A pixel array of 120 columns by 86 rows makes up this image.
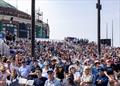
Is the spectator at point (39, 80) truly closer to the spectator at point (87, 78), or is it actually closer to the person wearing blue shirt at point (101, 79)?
the spectator at point (87, 78)

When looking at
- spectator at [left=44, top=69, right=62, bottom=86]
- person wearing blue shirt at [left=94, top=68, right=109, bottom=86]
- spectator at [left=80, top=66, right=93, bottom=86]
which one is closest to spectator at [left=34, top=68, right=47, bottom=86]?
spectator at [left=44, top=69, right=62, bottom=86]

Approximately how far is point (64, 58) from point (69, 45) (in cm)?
3428

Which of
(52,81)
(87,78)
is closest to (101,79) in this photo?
(87,78)

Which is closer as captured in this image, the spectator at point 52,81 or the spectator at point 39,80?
the spectator at point 52,81

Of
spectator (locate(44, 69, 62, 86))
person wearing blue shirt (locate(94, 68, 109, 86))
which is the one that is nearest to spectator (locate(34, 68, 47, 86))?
spectator (locate(44, 69, 62, 86))

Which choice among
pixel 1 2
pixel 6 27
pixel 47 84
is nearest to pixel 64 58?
pixel 47 84

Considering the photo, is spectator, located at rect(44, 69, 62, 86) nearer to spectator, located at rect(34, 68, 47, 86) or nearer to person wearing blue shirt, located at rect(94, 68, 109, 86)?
spectator, located at rect(34, 68, 47, 86)

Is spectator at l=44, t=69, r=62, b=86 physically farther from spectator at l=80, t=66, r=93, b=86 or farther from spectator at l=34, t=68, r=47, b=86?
spectator at l=80, t=66, r=93, b=86

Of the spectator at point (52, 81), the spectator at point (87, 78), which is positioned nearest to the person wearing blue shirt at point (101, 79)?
the spectator at point (87, 78)

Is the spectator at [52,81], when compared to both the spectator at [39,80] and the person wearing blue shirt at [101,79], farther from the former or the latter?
the person wearing blue shirt at [101,79]

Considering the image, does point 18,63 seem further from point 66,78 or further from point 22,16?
point 22,16

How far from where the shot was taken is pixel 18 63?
2025 cm

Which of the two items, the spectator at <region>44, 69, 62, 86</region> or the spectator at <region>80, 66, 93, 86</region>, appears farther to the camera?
the spectator at <region>80, 66, 93, 86</region>

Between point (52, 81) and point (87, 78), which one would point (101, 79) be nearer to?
point (87, 78)
